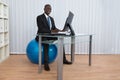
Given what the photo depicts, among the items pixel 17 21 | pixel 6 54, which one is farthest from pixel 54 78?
pixel 17 21

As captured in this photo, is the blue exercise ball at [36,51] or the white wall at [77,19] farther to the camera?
the white wall at [77,19]

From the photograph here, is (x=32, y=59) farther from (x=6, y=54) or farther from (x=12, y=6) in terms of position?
(x=12, y=6)

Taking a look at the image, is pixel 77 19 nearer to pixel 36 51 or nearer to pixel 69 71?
pixel 36 51

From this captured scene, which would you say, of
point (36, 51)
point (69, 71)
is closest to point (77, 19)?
point (36, 51)

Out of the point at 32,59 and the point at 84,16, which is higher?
the point at 84,16

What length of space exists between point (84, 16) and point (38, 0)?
4.54 ft

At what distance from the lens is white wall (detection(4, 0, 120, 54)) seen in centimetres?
525

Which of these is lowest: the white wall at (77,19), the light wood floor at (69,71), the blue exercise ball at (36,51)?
the light wood floor at (69,71)

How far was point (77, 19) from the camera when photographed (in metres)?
5.38

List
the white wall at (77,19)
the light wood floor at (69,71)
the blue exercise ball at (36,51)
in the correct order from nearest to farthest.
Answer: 1. the light wood floor at (69,71)
2. the blue exercise ball at (36,51)
3. the white wall at (77,19)

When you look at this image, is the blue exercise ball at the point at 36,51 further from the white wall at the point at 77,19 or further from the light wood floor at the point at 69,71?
the white wall at the point at 77,19

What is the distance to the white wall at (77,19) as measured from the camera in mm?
5250

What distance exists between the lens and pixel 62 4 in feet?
17.4

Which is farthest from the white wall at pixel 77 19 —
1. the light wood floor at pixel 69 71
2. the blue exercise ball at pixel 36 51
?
the blue exercise ball at pixel 36 51
